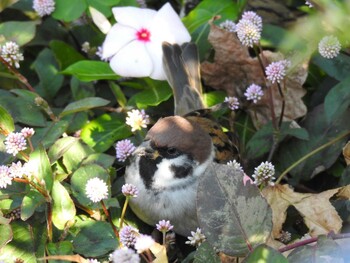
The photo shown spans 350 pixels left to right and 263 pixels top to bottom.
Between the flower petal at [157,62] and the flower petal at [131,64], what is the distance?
0.03 m

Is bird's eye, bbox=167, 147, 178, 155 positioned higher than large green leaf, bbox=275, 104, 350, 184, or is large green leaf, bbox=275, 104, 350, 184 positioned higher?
bird's eye, bbox=167, 147, 178, 155

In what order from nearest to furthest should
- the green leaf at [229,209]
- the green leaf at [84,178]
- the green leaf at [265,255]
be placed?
the green leaf at [265,255]
the green leaf at [229,209]
the green leaf at [84,178]

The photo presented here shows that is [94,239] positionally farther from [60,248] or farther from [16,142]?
[16,142]

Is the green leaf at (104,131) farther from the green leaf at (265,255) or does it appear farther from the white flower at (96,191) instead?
the green leaf at (265,255)

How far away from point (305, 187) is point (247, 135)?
356 millimetres

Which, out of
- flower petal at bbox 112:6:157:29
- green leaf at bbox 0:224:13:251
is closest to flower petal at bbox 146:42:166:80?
flower petal at bbox 112:6:157:29

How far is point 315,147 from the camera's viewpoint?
272cm

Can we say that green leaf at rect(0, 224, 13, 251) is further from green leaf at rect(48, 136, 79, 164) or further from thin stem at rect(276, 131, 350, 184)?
thin stem at rect(276, 131, 350, 184)

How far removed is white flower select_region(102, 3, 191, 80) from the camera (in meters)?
2.84

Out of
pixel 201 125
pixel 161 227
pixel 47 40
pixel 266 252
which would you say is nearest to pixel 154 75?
pixel 201 125

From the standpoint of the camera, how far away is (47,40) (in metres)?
3.21

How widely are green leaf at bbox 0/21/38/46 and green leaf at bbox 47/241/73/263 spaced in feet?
3.39

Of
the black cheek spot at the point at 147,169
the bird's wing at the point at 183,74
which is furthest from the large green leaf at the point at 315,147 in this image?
the black cheek spot at the point at 147,169

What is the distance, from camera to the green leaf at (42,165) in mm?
2229
